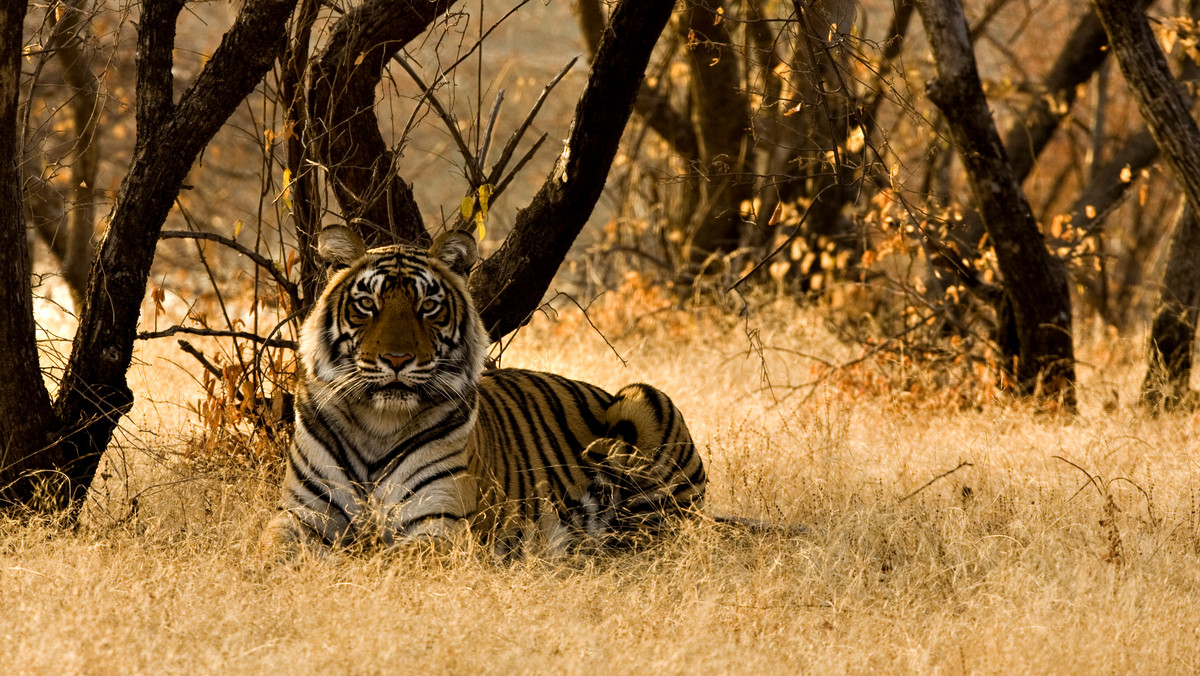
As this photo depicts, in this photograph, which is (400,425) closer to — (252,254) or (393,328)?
(393,328)

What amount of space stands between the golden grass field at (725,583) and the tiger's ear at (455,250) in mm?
1061

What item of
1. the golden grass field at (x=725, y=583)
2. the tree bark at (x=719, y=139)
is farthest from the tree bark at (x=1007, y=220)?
the tree bark at (x=719, y=139)

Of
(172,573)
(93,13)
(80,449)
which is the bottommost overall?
(172,573)

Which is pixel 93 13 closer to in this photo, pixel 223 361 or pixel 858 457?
pixel 223 361

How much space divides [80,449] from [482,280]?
169 cm

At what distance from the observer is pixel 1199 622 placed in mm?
3943

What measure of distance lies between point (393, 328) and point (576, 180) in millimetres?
1246

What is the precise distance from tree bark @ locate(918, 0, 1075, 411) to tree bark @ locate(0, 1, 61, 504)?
185 inches

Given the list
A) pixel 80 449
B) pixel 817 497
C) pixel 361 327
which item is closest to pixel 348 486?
pixel 361 327

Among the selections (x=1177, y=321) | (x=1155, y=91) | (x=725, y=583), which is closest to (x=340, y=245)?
(x=725, y=583)

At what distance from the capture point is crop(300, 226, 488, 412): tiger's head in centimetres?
431

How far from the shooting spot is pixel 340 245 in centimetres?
459

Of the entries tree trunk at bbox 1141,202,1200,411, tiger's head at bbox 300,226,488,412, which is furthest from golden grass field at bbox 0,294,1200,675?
tree trunk at bbox 1141,202,1200,411

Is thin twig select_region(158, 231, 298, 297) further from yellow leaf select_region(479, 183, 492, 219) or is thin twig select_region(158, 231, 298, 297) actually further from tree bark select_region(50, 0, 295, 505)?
yellow leaf select_region(479, 183, 492, 219)
